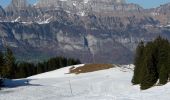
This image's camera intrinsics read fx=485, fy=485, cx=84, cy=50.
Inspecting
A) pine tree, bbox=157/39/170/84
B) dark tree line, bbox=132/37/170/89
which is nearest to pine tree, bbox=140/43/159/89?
dark tree line, bbox=132/37/170/89

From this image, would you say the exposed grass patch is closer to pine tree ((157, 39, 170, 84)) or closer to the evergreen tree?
pine tree ((157, 39, 170, 84))

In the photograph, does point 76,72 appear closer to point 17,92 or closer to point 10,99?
point 17,92

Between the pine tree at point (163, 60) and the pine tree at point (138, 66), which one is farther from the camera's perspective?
the pine tree at point (138, 66)

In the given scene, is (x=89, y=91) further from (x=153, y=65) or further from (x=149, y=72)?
(x=153, y=65)

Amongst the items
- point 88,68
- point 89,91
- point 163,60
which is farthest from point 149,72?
point 88,68

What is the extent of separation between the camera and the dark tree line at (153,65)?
69.9 meters

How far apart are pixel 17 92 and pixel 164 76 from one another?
2125 cm

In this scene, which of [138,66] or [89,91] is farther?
[138,66]

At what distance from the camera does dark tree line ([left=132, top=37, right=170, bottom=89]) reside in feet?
229

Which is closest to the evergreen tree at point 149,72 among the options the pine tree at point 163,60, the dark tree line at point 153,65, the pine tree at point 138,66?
the dark tree line at point 153,65

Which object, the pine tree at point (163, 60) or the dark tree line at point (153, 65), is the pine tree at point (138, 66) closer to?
the dark tree line at point (153, 65)

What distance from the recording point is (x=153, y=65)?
73125 millimetres

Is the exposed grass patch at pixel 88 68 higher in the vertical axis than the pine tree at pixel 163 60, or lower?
lower

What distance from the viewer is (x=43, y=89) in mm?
67875
